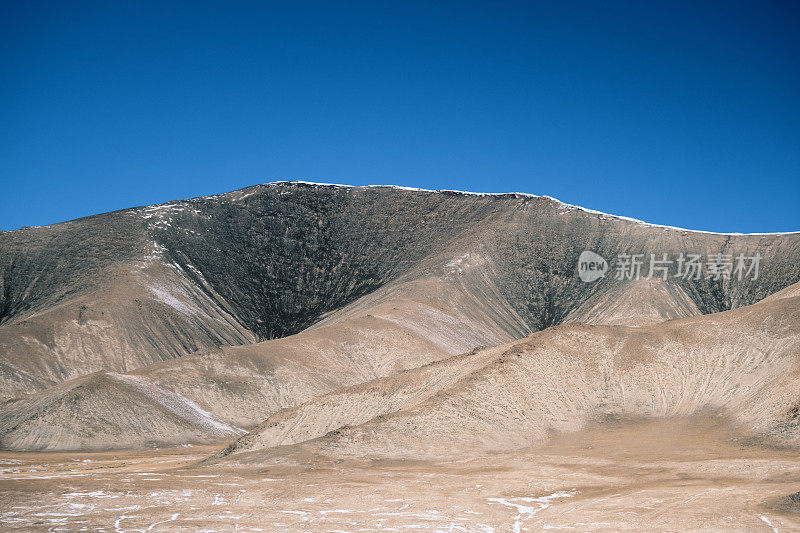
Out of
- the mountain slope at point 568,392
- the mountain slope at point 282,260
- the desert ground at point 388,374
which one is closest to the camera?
the desert ground at point 388,374

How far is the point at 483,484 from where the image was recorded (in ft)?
103

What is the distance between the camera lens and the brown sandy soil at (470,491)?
24891 mm

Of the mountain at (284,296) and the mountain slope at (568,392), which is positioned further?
the mountain at (284,296)

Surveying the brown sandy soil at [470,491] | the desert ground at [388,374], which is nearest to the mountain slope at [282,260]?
the desert ground at [388,374]

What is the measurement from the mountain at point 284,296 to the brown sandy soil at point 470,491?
9591 mm

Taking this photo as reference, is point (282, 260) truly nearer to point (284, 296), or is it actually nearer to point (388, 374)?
point (284, 296)

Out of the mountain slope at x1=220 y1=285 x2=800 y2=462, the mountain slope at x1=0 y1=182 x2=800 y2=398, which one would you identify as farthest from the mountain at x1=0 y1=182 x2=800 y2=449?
the mountain slope at x1=220 y1=285 x2=800 y2=462

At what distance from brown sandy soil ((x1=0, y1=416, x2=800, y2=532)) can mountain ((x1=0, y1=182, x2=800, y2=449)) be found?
959 cm

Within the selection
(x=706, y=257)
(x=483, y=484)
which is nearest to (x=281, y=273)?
Result: (x=706, y=257)

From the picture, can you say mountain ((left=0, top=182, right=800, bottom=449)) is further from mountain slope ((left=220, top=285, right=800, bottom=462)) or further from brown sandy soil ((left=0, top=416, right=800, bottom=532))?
brown sandy soil ((left=0, top=416, right=800, bottom=532))

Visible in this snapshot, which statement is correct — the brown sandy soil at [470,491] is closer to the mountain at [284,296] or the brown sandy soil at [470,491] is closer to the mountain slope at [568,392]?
the mountain slope at [568,392]

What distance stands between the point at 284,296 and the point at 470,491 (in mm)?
91111

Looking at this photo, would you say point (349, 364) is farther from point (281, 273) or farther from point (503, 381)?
point (281, 273)

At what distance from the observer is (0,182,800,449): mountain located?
63219mm
